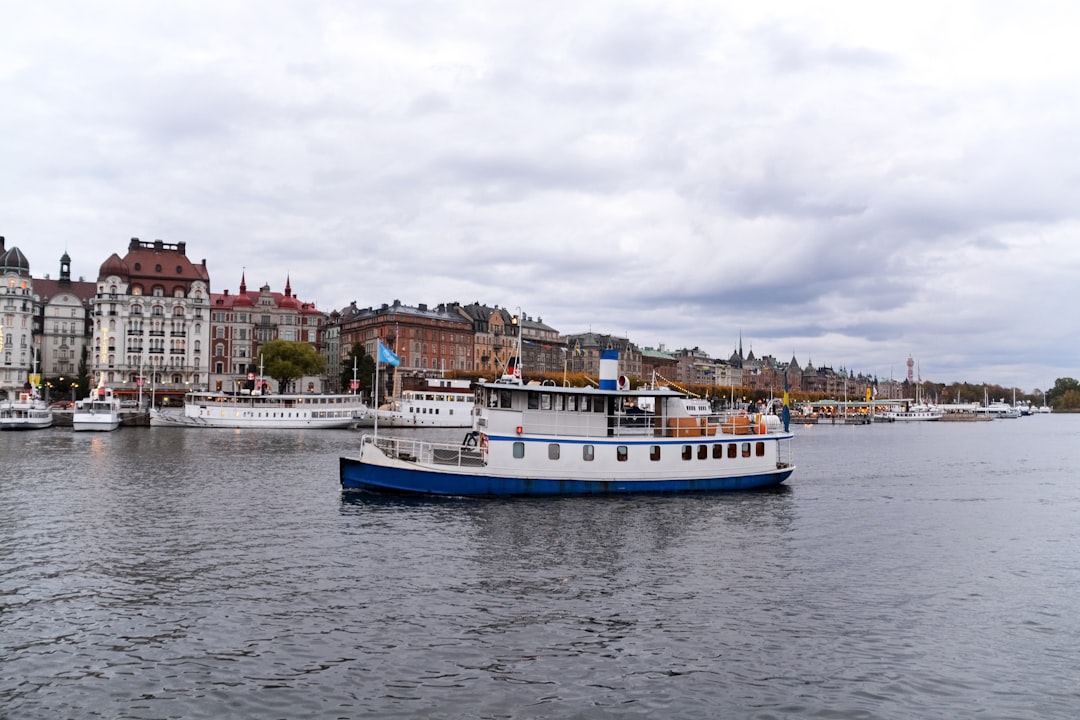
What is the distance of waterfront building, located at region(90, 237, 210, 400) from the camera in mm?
159125

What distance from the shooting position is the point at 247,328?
17525 cm

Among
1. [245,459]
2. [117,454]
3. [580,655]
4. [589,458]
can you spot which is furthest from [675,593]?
[117,454]

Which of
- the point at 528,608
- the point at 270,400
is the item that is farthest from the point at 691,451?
the point at 270,400

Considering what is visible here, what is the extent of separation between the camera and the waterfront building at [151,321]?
6265 inches

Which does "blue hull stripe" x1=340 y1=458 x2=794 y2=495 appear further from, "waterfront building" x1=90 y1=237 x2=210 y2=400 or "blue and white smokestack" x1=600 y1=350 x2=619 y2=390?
"waterfront building" x1=90 y1=237 x2=210 y2=400

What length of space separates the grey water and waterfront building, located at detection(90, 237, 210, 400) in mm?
125832

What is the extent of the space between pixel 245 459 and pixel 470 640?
178 feet

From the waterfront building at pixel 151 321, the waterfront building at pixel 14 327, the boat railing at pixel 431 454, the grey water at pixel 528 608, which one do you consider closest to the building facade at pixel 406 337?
the waterfront building at pixel 151 321

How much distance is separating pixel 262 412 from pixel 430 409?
99.6ft

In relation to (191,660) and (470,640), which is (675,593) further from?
(191,660)

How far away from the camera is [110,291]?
525 feet

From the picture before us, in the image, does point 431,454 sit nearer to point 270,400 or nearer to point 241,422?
point 241,422

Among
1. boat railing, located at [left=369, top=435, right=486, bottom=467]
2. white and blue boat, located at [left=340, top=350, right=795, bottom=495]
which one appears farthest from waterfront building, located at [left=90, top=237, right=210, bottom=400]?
white and blue boat, located at [left=340, top=350, right=795, bottom=495]

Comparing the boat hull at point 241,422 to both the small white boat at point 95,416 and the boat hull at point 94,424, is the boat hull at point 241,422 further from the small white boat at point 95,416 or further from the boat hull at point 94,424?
the boat hull at point 94,424
